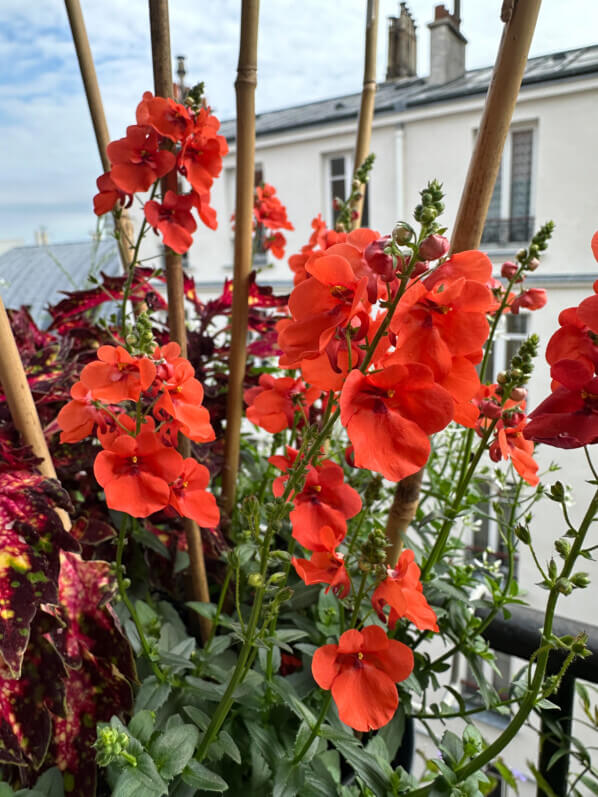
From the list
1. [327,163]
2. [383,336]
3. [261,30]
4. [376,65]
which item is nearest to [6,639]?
[383,336]

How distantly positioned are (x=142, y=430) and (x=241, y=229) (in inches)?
12.6

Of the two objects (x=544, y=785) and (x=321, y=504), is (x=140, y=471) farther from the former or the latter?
(x=544, y=785)

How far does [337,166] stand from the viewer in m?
4.82

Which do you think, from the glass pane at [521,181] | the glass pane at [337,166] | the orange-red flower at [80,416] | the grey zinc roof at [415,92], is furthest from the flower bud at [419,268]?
the glass pane at [337,166]

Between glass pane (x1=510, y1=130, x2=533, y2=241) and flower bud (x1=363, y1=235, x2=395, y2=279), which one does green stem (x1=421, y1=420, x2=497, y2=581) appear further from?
glass pane (x1=510, y1=130, x2=533, y2=241)

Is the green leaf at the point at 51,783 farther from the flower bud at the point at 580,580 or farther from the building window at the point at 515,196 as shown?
the building window at the point at 515,196

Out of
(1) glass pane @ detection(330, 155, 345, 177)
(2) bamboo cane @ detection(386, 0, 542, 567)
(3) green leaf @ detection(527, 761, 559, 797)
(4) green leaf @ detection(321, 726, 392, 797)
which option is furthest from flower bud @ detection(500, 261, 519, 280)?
(1) glass pane @ detection(330, 155, 345, 177)

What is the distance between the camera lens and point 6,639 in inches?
17.8

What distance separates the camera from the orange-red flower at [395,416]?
12.9 inches

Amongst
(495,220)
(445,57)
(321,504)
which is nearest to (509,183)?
(495,220)

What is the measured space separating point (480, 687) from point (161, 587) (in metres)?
0.39

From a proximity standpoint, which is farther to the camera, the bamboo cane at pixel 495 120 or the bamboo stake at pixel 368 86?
the bamboo stake at pixel 368 86

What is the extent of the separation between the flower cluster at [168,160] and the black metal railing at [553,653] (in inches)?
22.1

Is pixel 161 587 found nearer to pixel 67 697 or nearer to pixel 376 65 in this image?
pixel 67 697
